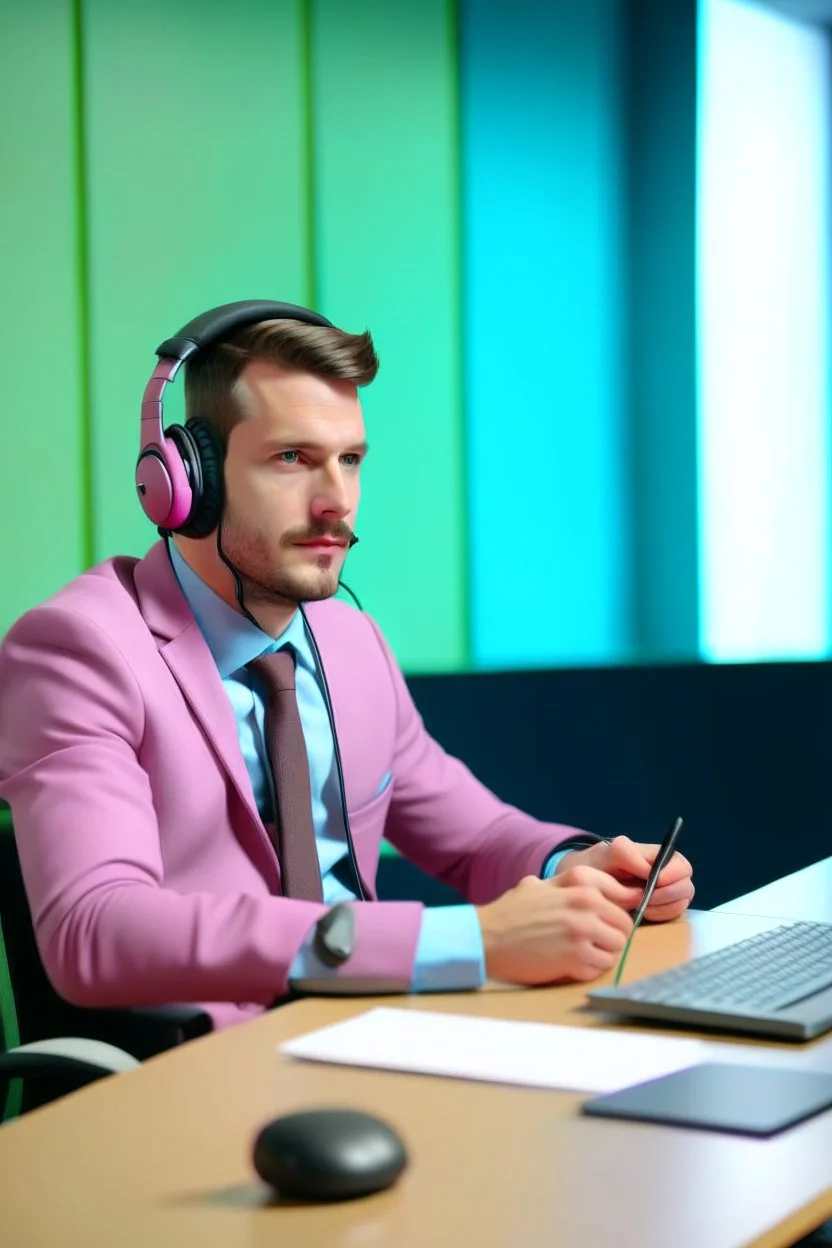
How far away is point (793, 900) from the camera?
1512 millimetres

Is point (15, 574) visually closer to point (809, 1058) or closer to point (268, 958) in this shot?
point (268, 958)

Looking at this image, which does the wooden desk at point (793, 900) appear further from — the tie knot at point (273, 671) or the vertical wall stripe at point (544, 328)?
the vertical wall stripe at point (544, 328)

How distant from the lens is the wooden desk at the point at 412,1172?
71 cm

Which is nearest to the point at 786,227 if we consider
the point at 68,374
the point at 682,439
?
the point at 682,439

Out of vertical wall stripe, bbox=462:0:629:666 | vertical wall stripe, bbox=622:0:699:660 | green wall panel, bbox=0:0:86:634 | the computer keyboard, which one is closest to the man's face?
the computer keyboard

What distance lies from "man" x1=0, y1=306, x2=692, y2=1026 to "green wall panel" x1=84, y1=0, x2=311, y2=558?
36.7 inches

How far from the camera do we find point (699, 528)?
3.43m

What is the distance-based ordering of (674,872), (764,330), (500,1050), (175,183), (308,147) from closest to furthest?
(500,1050) < (674,872) < (175,183) < (308,147) < (764,330)

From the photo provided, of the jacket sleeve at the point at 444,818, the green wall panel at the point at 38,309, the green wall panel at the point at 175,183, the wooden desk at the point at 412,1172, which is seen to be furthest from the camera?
the green wall panel at the point at 175,183

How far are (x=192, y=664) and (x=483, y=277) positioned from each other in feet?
5.95

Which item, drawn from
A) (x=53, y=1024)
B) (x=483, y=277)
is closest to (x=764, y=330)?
(x=483, y=277)

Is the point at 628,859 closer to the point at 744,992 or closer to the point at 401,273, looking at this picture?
the point at 744,992

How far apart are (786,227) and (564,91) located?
0.67 m

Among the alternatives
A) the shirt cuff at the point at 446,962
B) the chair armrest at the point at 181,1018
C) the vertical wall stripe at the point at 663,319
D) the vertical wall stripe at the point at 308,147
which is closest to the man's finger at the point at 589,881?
the shirt cuff at the point at 446,962
